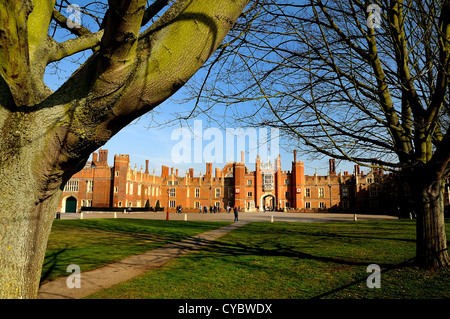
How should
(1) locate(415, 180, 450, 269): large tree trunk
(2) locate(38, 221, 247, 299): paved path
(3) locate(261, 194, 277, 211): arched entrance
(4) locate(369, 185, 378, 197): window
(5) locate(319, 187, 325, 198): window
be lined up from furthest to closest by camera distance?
1. (3) locate(261, 194, 277, 211): arched entrance
2. (5) locate(319, 187, 325, 198): window
3. (4) locate(369, 185, 378, 197): window
4. (1) locate(415, 180, 450, 269): large tree trunk
5. (2) locate(38, 221, 247, 299): paved path

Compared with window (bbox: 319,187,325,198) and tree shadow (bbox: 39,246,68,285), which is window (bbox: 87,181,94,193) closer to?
window (bbox: 319,187,325,198)

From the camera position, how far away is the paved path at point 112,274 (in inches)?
216

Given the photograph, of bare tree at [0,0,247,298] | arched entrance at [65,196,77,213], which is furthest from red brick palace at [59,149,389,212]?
bare tree at [0,0,247,298]

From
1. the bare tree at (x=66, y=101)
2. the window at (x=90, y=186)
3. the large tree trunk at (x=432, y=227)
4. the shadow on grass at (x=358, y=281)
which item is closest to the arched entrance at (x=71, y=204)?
the window at (x=90, y=186)

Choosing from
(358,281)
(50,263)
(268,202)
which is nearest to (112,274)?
(50,263)

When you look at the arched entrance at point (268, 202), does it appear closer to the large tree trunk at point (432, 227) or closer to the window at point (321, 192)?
the window at point (321, 192)

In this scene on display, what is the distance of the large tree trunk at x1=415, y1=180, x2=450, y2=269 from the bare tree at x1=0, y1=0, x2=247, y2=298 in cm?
656

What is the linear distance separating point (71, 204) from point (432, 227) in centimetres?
5527

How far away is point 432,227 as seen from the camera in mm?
6695

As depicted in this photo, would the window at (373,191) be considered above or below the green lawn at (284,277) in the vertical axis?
above

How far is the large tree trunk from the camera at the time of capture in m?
6.69

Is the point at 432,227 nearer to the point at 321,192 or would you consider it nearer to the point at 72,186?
the point at 321,192

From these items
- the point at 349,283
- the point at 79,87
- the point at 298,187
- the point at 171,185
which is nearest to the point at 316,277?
the point at 349,283

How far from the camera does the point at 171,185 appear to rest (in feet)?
212
